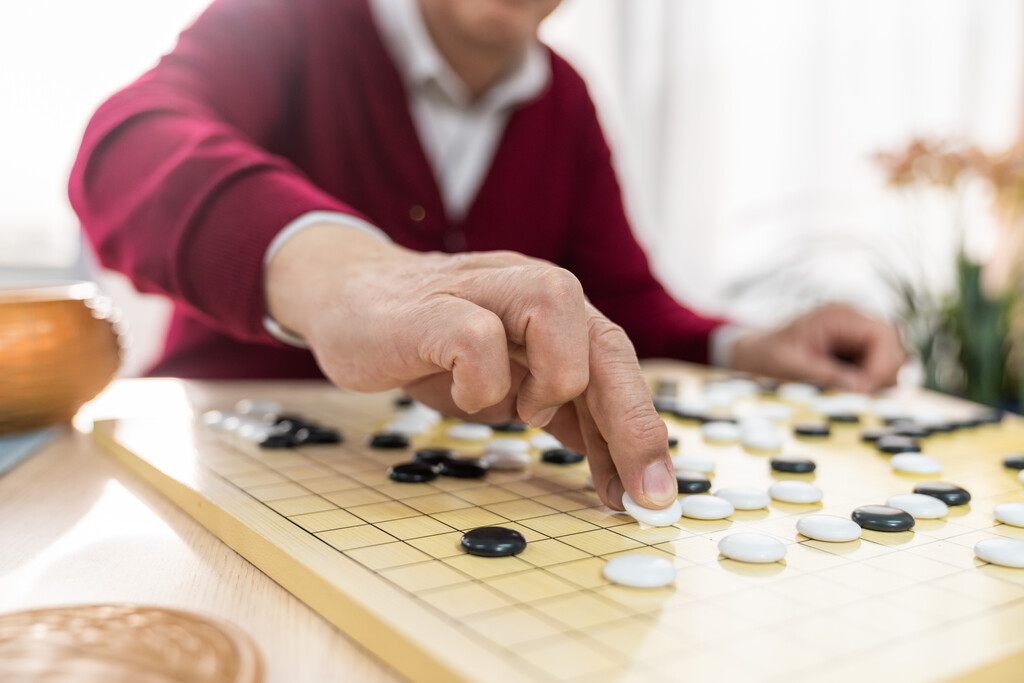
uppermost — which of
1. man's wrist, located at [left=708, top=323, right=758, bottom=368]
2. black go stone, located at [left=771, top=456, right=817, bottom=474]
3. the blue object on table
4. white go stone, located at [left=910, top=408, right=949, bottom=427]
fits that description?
black go stone, located at [left=771, top=456, right=817, bottom=474]

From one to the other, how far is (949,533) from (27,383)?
1.03m

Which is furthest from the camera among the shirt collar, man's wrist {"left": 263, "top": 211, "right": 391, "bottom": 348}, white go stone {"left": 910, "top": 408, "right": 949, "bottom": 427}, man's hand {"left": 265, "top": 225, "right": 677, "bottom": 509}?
the shirt collar

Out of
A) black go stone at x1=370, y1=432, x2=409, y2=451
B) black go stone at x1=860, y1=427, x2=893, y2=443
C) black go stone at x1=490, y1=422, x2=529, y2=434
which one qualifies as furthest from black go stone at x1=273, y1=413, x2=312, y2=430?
black go stone at x1=860, y1=427, x2=893, y2=443

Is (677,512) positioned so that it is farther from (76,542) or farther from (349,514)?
(76,542)

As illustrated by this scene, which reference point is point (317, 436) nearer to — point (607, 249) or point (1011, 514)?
point (1011, 514)

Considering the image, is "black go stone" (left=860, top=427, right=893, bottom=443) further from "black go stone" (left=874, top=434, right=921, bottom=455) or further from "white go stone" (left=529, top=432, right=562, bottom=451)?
"white go stone" (left=529, top=432, right=562, bottom=451)

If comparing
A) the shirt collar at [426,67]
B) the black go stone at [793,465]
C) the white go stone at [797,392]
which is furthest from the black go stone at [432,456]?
the shirt collar at [426,67]

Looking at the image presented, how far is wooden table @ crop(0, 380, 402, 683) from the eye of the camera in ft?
1.62

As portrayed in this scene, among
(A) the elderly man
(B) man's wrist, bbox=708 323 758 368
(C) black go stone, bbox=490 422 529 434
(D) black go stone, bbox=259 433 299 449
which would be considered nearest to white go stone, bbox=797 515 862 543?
(A) the elderly man

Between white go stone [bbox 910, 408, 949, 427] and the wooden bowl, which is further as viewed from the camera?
white go stone [bbox 910, 408, 949, 427]

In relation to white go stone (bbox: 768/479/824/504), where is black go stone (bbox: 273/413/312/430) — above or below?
below

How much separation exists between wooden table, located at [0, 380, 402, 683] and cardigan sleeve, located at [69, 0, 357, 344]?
0.24m

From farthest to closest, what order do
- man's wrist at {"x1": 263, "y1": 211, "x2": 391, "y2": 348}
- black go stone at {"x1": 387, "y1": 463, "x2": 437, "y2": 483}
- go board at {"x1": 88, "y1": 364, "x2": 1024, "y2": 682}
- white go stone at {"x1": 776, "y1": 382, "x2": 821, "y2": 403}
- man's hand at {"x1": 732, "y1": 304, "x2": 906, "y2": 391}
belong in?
man's hand at {"x1": 732, "y1": 304, "x2": 906, "y2": 391} → white go stone at {"x1": 776, "y1": 382, "x2": 821, "y2": 403} → man's wrist at {"x1": 263, "y1": 211, "x2": 391, "y2": 348} → black go stone at {"x1": 387, "y1": 463, "x2": 437, "y2": 483} → go board at {"x1": 88, "y1": 364, "x2": 1024, "y2": 682}

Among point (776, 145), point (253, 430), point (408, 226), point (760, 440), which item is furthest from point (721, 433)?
point (776, 145)
